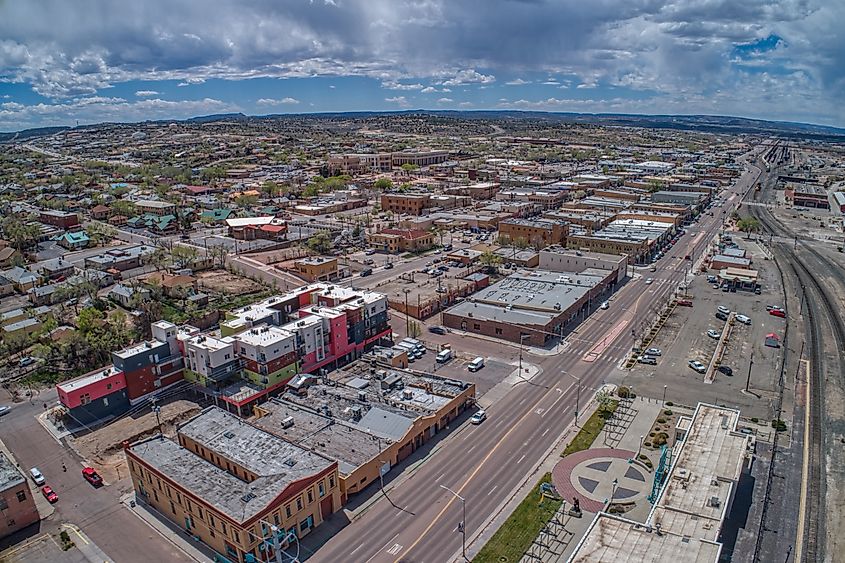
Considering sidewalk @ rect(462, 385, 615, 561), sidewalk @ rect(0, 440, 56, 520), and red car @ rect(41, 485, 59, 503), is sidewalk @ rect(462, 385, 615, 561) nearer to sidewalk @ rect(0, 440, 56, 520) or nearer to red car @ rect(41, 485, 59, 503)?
sidewalk @ rect(0, 440, 56, 520)

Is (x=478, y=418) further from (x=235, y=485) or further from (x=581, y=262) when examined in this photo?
(x=581, y=262)

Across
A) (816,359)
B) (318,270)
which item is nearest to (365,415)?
(318,270)

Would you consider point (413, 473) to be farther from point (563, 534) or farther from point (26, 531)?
point (26, 531)

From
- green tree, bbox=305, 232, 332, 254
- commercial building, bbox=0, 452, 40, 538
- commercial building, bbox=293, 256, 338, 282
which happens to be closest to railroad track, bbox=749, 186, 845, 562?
commercial building, bbox=0, 452, 40, 538

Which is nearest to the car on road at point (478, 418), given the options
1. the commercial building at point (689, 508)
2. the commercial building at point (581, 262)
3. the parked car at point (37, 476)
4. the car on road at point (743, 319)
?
the commercial building at point (689, 508)

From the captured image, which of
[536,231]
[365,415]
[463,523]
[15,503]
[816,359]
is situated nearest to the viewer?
[15,503]
